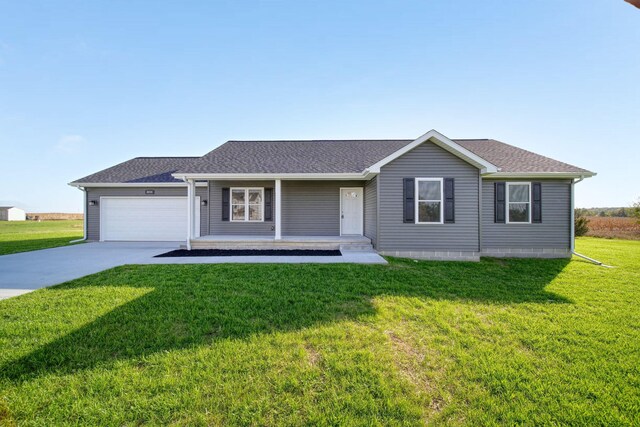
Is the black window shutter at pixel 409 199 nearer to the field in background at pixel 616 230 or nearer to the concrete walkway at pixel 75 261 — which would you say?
the concrete walkway at pixel 75 261

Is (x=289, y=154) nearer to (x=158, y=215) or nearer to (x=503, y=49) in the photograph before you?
(x=158, y=215)

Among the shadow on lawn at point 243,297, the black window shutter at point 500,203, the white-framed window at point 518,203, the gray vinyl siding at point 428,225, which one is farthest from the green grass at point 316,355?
the white-framed window at point 518,203

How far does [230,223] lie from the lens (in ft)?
38.8

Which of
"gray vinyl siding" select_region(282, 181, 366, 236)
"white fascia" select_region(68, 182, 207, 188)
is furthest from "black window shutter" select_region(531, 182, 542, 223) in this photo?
"white fascia" select_region(68, 182, 207, 188)

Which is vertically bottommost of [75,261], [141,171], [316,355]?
[316,355]

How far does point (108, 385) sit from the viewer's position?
8.41 ft

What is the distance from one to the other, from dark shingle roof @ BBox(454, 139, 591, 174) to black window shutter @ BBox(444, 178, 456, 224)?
2403 millimetres

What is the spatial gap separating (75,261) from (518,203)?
15277 mm

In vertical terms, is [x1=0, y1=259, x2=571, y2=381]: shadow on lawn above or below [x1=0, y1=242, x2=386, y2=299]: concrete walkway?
below

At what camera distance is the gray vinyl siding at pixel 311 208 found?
11695mm

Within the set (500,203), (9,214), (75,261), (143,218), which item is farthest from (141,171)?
(9,214)

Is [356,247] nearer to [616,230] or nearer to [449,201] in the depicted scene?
[449,201]

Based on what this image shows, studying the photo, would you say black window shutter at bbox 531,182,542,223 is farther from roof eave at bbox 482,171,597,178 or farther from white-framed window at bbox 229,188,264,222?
white-framed window at bbox 229,188,264,222

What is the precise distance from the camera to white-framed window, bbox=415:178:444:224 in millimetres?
8844
